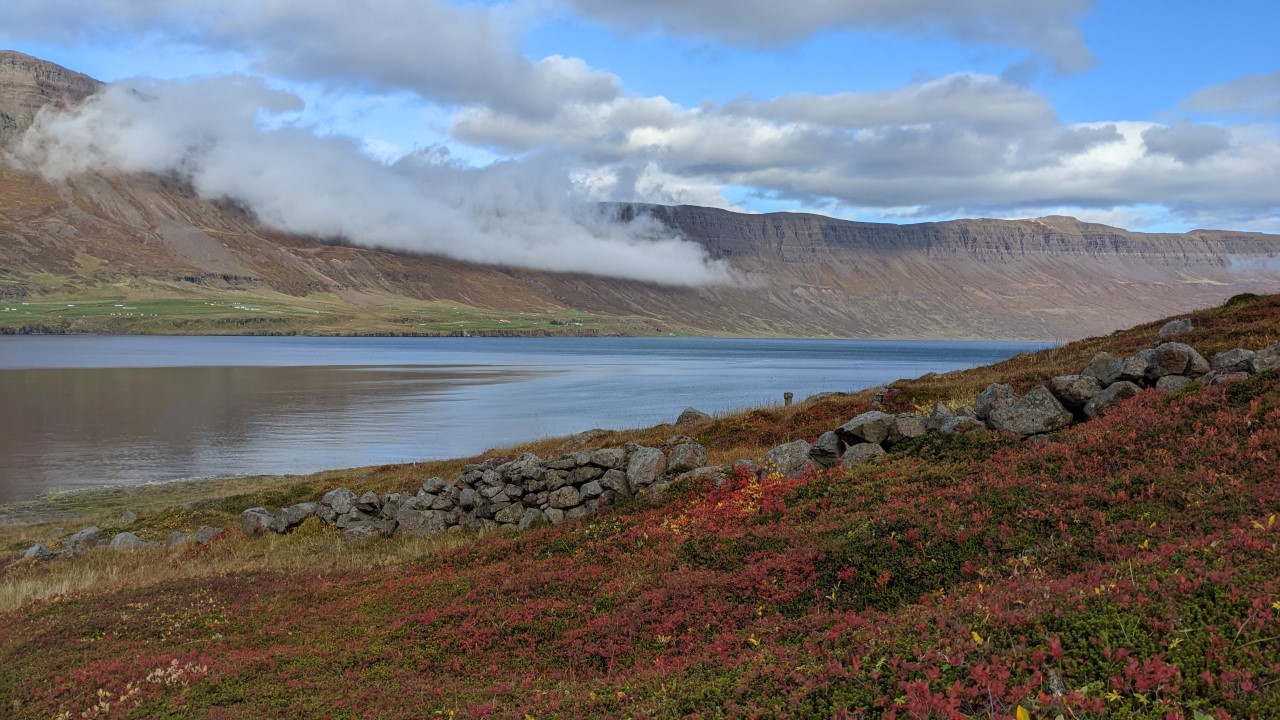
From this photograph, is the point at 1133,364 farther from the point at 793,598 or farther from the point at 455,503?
the point at 455,503

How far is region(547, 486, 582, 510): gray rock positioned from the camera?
2042cm

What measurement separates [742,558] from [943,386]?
18270mm

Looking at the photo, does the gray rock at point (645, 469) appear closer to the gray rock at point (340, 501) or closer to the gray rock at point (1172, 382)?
the gray rock at point (340, 501)

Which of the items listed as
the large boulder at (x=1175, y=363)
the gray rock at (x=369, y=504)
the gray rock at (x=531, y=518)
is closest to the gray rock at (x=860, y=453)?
the large boulder at (x=1175, y=363)

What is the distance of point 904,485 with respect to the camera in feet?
49.3

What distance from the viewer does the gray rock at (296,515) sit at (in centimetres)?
2389

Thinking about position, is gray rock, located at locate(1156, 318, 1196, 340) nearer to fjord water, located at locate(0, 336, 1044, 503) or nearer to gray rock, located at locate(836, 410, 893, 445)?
gray rock, located at locate(836, 410, 893, 445)

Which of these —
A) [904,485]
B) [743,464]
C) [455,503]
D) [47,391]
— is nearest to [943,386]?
[743,464]

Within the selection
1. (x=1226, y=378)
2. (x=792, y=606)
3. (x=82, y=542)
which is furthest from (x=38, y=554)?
(x=1226, y=378)

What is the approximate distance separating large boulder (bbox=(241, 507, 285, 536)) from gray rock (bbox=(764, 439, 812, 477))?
14.8 m

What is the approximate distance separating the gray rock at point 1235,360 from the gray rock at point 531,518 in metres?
15.3

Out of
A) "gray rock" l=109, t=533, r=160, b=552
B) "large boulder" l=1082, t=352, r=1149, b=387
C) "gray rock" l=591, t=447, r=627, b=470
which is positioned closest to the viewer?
"large boulder" l=1082, t=352, r=1149, b=387

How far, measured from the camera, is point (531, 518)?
2070 cm

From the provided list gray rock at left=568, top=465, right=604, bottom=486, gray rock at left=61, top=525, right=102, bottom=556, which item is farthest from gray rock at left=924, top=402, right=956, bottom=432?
gray rock at left=61, top=525, right=102, bottom=556
